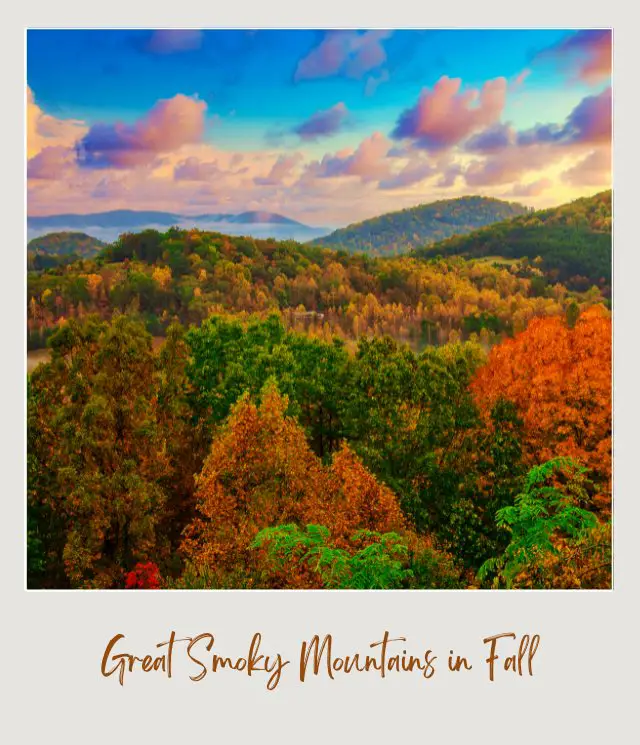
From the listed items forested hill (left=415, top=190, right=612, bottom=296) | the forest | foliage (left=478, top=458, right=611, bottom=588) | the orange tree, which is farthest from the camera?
the orange tree

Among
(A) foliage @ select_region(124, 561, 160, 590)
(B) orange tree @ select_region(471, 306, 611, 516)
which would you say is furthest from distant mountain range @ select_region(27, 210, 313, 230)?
(A) foliage @ select_region(124, 561, 160, 590)

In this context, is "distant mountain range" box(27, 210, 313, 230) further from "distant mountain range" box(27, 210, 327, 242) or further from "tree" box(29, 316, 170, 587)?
"tree" box(29, 316, 170, 587)

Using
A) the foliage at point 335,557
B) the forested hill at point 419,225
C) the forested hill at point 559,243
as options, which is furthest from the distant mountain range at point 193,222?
the foliage at point 335,557

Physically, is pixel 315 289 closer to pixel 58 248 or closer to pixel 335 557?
pixel 58 248

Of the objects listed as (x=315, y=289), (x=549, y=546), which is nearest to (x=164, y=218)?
(x=315, y=289)

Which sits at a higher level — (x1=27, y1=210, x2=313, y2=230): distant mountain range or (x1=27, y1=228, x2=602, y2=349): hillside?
(x1=27, y1=210, x2=313, y2=230): distant mountain range

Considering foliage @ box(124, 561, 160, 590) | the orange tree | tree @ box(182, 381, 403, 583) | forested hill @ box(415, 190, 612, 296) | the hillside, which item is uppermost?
forested hill @ box(415, 190, 612, 296)
